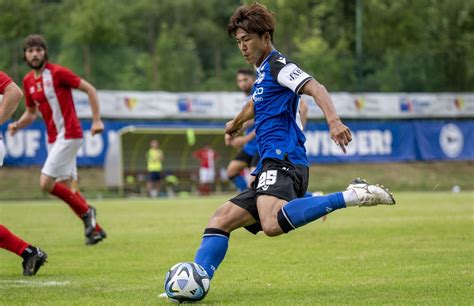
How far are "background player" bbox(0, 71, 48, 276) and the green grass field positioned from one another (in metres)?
0.14

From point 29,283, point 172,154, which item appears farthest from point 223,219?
point 172,154

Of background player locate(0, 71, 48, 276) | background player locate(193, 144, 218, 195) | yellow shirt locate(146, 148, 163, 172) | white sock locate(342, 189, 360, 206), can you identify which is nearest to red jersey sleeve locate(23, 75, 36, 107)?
background player locate(0, 71, 48, 276)

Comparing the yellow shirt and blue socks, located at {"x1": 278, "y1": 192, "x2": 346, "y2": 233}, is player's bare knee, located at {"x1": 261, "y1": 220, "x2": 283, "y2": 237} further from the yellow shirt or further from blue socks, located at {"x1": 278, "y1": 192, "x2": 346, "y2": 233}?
the yellow shirt

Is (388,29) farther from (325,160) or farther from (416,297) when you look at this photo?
(416,297)

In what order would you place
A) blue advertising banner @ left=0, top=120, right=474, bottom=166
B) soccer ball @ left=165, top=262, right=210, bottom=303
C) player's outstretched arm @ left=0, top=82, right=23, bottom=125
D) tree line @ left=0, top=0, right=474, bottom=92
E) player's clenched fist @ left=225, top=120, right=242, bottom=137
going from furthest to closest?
1. blue advertising banner @ left=0, top=120, right=474, bottom=166
2. tree line @ left=0, top=0, right=474, bottom=92
3. player's outstretched arm @ left=0, top=82, right=23, bottom=125
4. player's clenched fist @ left=225, top=120, right=242, bottom=137
5. soccer ball @ left=165, top=262, right=210, bottom=303

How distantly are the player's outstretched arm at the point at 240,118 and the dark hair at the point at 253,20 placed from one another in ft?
2.20

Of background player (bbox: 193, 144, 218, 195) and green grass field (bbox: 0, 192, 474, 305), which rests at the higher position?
green grass field (bbox: 0, 192, 474, 305)

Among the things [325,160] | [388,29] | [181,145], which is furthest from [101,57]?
[388,29]

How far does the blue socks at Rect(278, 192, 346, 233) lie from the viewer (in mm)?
6371

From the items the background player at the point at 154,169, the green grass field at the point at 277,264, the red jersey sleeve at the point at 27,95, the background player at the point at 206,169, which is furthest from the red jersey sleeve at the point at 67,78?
the background player at the point at 206,169

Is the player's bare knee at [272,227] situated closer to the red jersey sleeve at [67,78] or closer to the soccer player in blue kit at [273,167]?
the soccer player in blue kit at [273,167]

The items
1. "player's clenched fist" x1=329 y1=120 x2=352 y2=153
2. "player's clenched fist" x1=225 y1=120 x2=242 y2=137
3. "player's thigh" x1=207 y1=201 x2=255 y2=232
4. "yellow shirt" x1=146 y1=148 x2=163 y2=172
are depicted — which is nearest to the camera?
"player's clenched fist" x1=329 y1=120 x2=352 y2=153

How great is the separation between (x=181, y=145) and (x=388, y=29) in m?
14.4

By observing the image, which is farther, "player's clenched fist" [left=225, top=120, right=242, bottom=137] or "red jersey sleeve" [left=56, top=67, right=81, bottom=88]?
"red jersey sleeve" [left=56, top=67, right=81, bottom=88]
